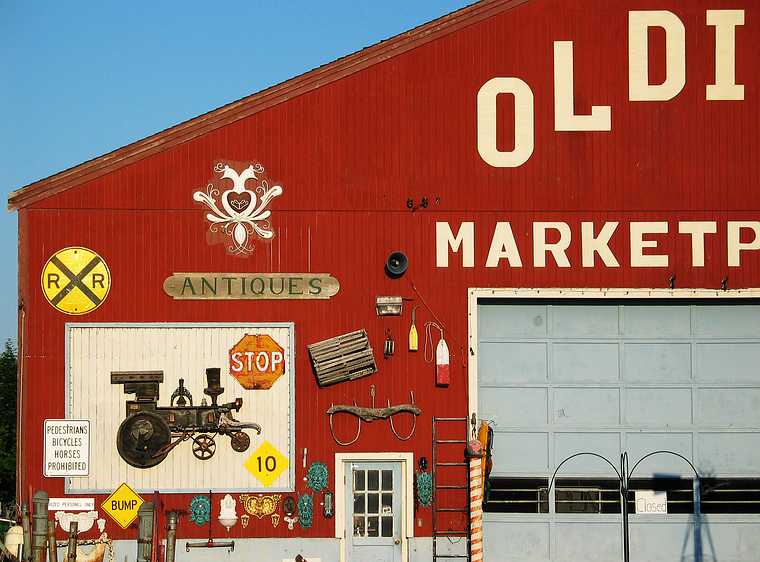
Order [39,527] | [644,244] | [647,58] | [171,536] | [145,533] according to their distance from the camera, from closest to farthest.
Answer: [145,533] → [171,536] → [39,527] → [644,244] → [647,58]

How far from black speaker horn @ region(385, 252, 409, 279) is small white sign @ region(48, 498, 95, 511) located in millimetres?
7385

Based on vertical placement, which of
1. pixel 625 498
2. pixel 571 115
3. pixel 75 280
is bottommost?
pixel 625 498

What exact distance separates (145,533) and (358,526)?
4.57m

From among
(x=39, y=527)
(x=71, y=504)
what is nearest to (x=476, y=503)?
(x=71, y=504)

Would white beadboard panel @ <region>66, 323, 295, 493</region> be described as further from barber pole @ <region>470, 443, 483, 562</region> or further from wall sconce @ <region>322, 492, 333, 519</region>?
barber pole @ <region>470, 443, 483, 562</region>

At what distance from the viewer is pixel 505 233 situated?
77.5 feet

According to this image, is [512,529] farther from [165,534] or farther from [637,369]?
[165,534]

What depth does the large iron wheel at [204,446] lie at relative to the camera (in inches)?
912

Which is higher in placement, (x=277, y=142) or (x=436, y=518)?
(x=277, y=142)

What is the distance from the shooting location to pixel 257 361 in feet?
76.3

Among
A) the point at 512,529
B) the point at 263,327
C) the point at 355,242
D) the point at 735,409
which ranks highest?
the point at 355,242

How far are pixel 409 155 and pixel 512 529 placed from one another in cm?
784

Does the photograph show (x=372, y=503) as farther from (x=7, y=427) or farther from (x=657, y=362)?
(x=7, y=427)

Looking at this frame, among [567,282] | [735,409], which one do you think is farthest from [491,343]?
[735,409]
